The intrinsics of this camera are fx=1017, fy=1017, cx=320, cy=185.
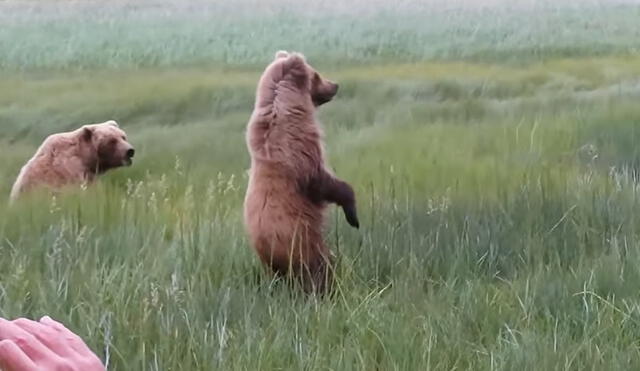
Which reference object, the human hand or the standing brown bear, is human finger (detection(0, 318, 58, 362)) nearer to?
the human hand

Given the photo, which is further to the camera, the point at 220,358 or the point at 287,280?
the point at 287,280

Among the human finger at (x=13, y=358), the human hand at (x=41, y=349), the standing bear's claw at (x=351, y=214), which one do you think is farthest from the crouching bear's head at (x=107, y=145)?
the human finger at (x=13, y=358)

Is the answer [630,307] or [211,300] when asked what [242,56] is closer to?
[211,300]

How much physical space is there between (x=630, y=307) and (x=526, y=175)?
709mm

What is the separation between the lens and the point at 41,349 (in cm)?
148

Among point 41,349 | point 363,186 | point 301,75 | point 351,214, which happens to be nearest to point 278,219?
point 351,214

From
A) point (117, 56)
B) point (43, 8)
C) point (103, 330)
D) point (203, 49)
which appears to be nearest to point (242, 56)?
point (203, 49)

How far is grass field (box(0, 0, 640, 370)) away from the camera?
2229 mm

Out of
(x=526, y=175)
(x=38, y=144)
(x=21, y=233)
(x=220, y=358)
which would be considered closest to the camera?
(x=220, y=358)

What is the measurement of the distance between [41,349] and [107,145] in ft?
4.50

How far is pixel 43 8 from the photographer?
3.10m

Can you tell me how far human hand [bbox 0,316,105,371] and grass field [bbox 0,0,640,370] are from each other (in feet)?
1.75

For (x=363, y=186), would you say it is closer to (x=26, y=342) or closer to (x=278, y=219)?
(x=278, y=219)

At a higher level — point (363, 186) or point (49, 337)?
point (49, 337)
